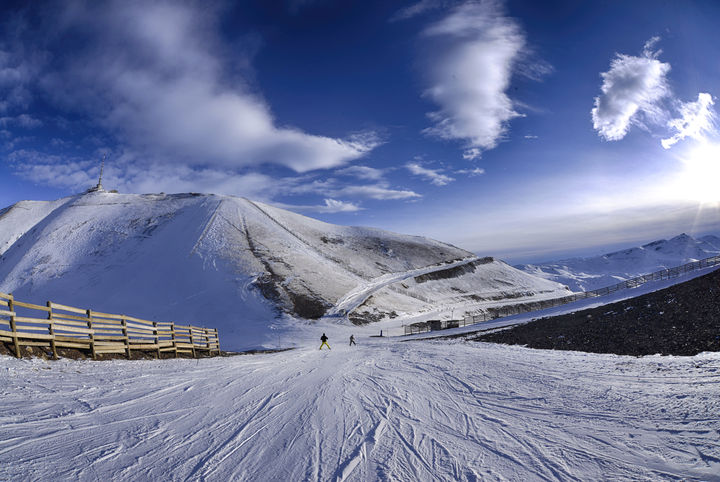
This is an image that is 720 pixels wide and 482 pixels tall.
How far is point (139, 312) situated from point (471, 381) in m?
57.2

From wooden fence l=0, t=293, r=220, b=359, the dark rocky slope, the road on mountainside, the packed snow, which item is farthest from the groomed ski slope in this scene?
the road on mountainside

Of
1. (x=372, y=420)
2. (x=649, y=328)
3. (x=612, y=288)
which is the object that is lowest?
(x=612, y=288)

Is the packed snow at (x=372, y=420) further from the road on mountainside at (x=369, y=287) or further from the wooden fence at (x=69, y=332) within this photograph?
the road on mountainside at (x=369, y=287)

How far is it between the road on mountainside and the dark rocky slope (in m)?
37.1

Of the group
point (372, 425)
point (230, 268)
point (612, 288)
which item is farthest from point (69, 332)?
point (230, 268)

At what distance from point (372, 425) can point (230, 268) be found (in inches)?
2434

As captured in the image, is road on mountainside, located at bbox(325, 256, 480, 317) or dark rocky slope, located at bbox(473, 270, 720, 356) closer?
dark rocky slope, located at bbox(473, 270, 720, 356)

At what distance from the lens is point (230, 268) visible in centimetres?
6244

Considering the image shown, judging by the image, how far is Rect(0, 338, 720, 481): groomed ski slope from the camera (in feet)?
12.7

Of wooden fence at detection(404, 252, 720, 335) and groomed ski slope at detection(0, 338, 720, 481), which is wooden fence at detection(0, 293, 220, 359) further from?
wooden fence at detection(404, 252, 720, 335)

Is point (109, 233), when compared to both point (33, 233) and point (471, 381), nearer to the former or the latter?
point (33, 233)

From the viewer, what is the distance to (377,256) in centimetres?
9269

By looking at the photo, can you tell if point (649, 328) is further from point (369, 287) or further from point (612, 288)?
→ point (369, 287)

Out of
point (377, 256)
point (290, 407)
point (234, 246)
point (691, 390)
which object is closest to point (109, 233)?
point (234, 246)
